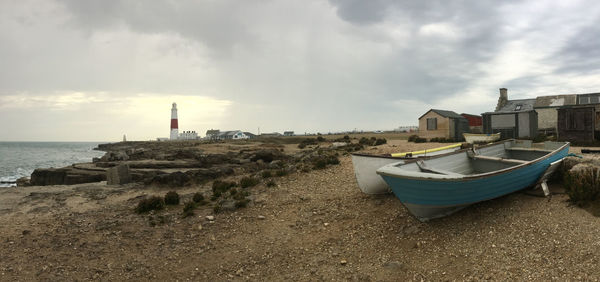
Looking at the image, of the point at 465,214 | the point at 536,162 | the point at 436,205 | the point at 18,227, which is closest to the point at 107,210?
the point at 18,227

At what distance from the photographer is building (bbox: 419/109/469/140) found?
118 feet

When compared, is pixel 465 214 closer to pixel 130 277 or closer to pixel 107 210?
pixel 130 277

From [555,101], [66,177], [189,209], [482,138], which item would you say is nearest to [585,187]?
[189,209]

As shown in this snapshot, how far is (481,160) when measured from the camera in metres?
10.8

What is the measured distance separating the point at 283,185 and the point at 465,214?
8.50 meters

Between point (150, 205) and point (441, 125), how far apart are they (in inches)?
1335

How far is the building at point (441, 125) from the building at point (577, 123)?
33.5ft

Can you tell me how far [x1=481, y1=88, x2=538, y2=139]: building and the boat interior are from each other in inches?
870

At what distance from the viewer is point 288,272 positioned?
740 cm

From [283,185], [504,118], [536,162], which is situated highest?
[504,118]

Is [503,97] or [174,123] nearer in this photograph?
[503,97]

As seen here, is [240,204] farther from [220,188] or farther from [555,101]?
[555,101]

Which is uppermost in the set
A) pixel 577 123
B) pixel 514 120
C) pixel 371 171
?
pixel 514 120

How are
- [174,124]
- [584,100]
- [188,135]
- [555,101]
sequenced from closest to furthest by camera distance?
1. [584,100]
2. [555,101]
3. [174,124]
4. [188,135]
